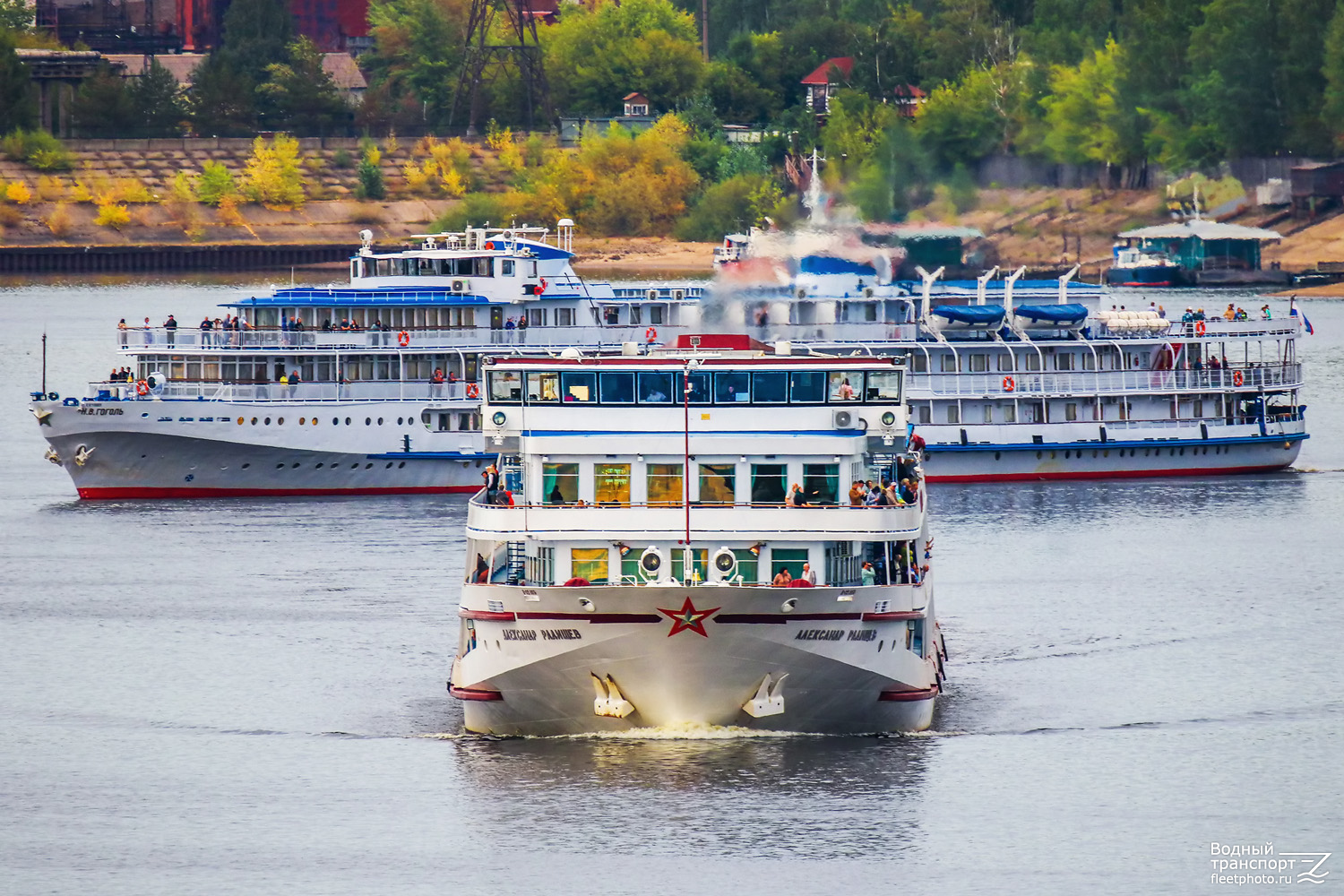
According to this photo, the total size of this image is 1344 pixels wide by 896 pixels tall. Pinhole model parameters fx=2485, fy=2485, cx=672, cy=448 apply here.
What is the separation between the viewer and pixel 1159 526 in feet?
268

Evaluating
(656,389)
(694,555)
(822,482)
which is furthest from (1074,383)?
(694,555)

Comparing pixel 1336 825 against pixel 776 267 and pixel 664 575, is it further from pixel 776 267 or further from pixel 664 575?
pixel 776 267

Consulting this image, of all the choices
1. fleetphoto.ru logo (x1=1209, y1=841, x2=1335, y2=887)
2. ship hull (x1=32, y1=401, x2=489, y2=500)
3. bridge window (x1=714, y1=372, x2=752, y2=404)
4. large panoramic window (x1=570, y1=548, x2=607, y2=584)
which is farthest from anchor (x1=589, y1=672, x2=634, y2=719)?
ship hull (x1=32, y1=401, x2=489, y2=500)

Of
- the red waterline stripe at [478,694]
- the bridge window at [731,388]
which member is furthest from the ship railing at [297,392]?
the bridge window at [731,388]

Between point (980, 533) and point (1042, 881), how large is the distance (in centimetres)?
3706

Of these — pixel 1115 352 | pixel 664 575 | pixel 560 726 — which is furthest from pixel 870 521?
pixel 1115 352

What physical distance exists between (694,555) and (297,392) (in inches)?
1831

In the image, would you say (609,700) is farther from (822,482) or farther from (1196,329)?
(1196,329)

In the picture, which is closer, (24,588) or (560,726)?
(560,726)

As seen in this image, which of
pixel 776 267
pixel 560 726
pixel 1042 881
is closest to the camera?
pixel 1042 881

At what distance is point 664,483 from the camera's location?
160ft

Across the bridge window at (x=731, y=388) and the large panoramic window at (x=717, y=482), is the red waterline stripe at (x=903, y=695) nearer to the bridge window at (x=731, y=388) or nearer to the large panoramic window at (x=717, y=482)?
the large panoramic window at (x=717, y=482)

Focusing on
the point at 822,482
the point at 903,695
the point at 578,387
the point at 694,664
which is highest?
the point at 578,387

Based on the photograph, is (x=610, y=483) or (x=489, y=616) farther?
(x=610, y=483)
